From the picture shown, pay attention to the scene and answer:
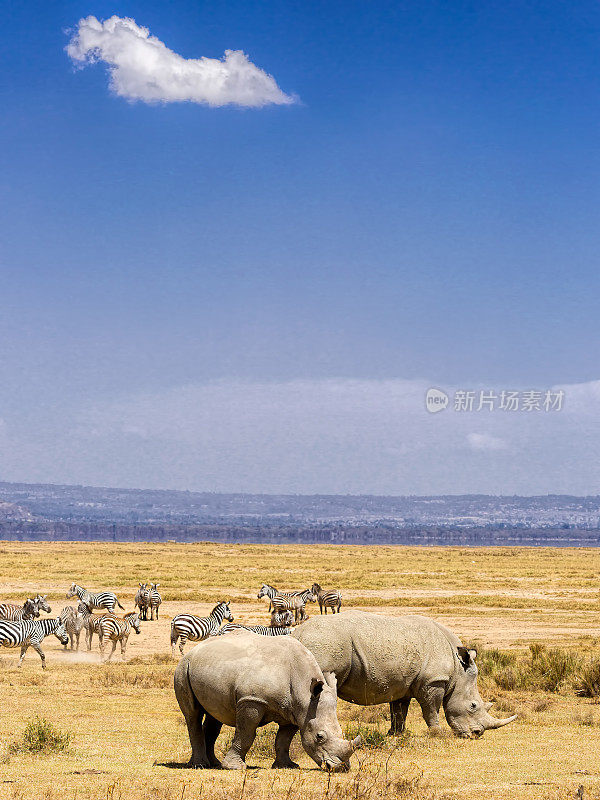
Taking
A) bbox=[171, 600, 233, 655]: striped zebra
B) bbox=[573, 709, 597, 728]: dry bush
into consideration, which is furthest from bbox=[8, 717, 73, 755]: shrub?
bbox=[171, 600, 233, 655]: striped zebra

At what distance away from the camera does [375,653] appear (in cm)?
1395

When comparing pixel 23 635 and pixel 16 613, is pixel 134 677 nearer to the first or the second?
pixel 23 635

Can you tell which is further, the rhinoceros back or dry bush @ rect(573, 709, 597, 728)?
dry bush @ rect(573, 709, 597, 728)

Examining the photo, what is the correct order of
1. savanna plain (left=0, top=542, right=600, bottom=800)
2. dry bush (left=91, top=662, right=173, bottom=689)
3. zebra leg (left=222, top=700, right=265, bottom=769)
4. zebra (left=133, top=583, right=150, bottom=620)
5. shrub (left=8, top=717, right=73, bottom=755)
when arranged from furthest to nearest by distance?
zebra (left=133, top=583, right=150, bottom=620) < dry bush (left=91, top=662, right=173, bottom=689) < shrub (left=8, top=717, right=73, bottom=755) < zebra leg (left=222, top=700, right=265, bottom=769) < savanna plain (left=0, top=542, right=600, bottom=800)

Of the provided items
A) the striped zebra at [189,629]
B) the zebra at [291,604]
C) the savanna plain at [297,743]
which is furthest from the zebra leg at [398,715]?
the zebra at [291,604]

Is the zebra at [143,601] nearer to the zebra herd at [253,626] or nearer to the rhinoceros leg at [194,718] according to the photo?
the zebra herd at [253,626]

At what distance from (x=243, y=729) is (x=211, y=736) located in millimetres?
1051

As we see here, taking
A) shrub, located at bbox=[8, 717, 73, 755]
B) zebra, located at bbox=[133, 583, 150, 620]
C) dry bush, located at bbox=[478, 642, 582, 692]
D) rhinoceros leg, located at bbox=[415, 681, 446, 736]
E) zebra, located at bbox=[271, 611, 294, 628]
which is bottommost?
zebra, located at bbox=[133, 583, 150, 620]

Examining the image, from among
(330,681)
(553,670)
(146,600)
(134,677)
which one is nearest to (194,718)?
(330,681)

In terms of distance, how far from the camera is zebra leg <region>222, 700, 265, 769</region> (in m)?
11.3

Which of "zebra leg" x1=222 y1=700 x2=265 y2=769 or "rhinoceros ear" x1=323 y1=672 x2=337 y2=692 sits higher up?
"rhinoceros ear" x1=323 y1=672 x2=337 y2=692

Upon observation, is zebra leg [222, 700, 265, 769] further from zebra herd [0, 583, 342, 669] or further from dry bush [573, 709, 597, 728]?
zebra herd [0, 583, 342, 669]

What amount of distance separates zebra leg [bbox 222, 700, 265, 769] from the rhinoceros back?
2163 millimetres

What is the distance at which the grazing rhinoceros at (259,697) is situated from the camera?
1109 cm
